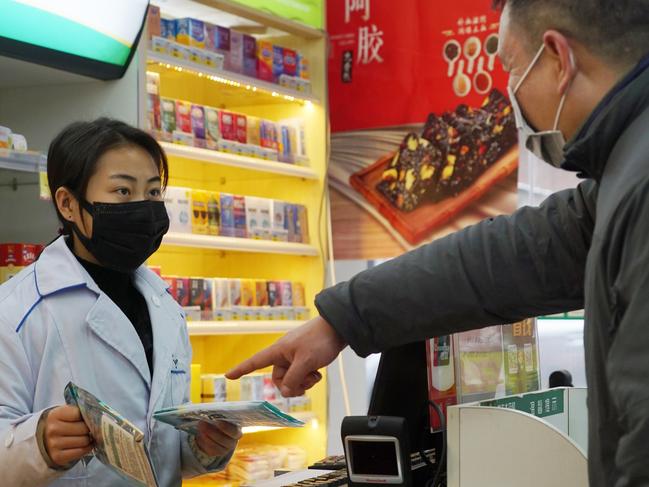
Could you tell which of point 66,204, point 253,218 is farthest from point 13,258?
point 253,218

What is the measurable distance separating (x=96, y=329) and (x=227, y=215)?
352cm

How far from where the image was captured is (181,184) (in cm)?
622

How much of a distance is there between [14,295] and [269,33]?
14.4 feet

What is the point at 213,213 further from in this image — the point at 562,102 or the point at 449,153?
the point at 562,102

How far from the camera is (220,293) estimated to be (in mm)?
5785

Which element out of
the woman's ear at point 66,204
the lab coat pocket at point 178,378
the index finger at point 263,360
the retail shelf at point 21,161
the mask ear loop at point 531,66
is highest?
the retail shelf at point 21,161

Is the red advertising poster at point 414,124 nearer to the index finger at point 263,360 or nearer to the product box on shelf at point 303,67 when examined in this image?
the product box on shelf at point 303,67

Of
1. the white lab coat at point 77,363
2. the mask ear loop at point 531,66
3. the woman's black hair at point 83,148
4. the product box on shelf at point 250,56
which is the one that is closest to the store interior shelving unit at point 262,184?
the product box on shelf at point 250,56

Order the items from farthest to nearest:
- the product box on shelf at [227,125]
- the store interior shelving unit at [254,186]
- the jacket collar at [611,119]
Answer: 1. the product box on shelf at [227,125]
2. the store interior shelving unit at [254,186]
3. the jacket collar at [611,119]

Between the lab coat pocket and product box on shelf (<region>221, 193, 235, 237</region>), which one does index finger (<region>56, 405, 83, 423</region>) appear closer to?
the lab coat pocket

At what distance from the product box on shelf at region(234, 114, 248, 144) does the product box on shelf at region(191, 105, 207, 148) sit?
0.31 m

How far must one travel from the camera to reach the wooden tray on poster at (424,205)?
598cm

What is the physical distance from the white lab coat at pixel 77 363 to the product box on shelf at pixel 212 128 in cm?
322

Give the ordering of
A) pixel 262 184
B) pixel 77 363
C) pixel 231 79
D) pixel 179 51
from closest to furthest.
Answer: pixel 77 363 < pixel 179 51 < pixel 231 79 < pixel 262 184
